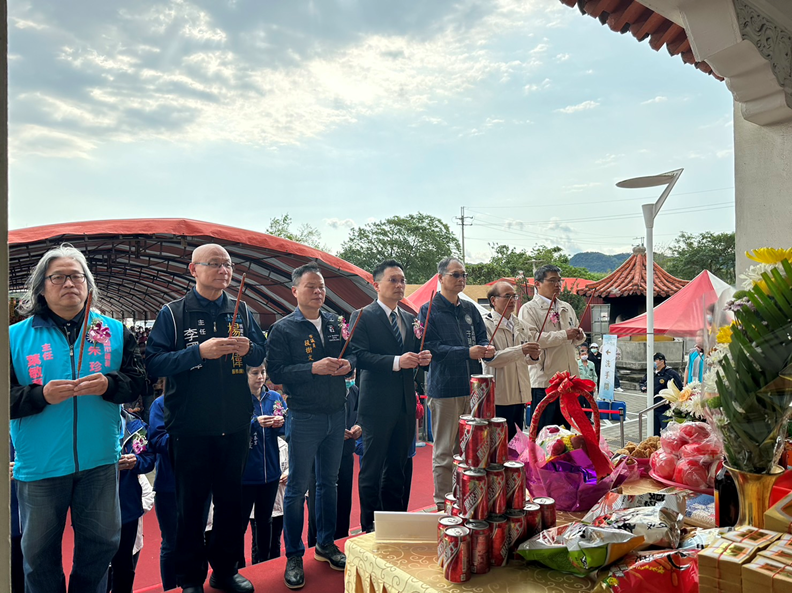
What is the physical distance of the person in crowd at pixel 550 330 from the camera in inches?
154

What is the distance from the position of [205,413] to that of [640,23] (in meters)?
2.65

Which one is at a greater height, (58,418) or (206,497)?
(58,418)

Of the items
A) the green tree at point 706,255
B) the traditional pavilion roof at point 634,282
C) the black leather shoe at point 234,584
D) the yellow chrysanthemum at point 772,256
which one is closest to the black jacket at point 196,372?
the black leather shoe at point 234,584

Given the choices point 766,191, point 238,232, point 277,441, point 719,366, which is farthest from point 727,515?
point 238,232

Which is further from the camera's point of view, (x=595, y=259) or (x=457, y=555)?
(x=595, y=259)

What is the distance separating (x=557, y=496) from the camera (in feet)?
5.15

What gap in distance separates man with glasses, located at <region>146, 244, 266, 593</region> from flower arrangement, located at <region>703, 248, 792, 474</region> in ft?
5.72

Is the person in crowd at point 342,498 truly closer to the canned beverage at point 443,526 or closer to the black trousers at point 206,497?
the black trousers at point 206,497

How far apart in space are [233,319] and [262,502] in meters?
1.11

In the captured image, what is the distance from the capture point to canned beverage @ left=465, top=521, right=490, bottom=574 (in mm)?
1159

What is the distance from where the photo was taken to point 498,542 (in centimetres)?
121

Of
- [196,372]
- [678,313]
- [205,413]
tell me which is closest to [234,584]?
[205,413]

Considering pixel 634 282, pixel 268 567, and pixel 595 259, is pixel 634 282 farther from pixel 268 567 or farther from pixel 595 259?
pixel 595 259

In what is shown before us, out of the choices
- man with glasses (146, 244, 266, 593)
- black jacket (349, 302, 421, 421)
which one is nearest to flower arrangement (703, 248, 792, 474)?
man with glasses (146, 244, 266, 593)
